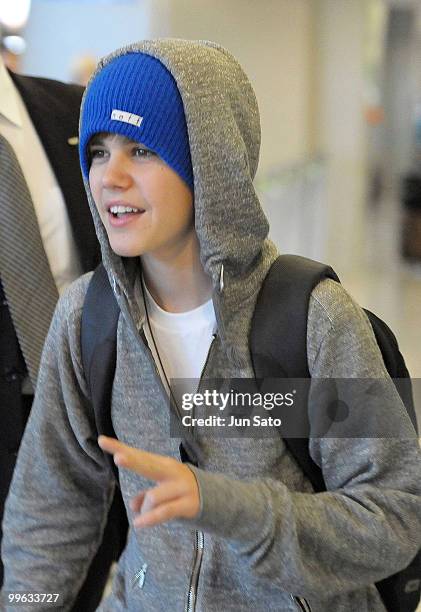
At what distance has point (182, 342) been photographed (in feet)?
4.38

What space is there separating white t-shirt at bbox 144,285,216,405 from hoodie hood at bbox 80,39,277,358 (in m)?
0.09

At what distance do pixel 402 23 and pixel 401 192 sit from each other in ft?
6.48

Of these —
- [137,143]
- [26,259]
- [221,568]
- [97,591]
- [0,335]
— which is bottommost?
[97,591]

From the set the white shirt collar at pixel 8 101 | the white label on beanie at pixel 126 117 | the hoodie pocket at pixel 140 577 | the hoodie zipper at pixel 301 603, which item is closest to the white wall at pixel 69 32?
the white shirt collar at pixel 8 101

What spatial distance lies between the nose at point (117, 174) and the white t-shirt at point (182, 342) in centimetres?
24

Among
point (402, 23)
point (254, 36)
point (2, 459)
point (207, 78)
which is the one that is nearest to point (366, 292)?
point (254, 36)

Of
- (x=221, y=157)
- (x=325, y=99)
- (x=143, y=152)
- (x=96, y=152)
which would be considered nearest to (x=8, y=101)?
(x=96, y=152)

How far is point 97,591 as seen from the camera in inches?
66.2

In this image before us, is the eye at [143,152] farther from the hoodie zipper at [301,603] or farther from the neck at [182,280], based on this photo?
the hoodie zipper at [301,603]

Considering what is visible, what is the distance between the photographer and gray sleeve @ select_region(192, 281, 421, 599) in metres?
1.08

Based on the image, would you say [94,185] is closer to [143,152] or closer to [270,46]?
[143,152]

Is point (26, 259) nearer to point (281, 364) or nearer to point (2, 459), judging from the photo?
point (2, 459)

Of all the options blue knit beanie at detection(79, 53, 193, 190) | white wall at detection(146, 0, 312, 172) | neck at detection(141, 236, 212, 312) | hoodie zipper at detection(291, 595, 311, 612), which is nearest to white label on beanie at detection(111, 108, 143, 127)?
blue knit beanie at detection(79, 53, 193, 190)

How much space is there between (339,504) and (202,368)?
0.31m
